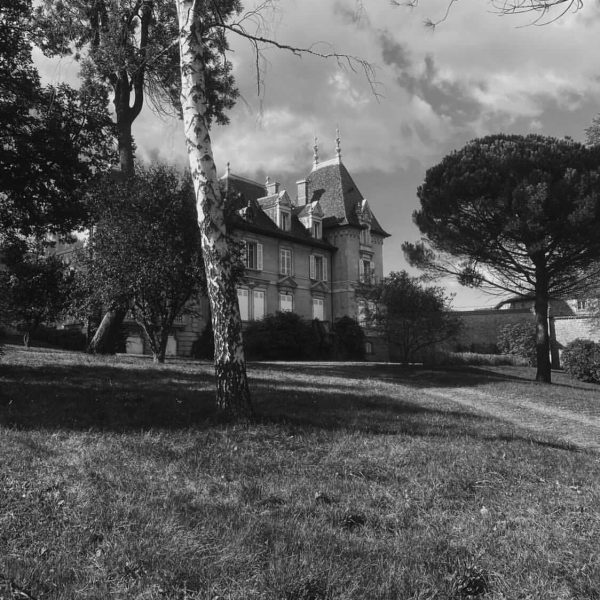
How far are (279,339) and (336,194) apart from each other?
55.0 feet

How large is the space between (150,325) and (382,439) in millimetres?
12580

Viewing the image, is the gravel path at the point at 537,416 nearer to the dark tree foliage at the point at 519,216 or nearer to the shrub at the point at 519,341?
the dark tree foliage at the point at 519,216

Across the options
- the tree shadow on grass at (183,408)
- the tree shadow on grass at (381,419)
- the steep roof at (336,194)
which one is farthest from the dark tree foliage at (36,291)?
the steep roof at (336,194)

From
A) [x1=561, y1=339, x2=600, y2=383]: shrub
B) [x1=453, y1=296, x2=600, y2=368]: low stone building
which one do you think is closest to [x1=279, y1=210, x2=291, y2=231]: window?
[x1=453, y1=296, x2=600, y2=368]: low stone building

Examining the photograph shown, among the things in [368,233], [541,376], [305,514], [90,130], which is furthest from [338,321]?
[305,514]

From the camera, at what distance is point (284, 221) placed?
38844 millimetres

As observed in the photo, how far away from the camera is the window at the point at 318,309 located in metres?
40.2

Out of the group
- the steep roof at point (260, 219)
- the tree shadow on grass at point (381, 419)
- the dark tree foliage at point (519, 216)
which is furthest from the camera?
the steep roof at point (260, 219)

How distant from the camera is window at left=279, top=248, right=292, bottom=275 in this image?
3822cm

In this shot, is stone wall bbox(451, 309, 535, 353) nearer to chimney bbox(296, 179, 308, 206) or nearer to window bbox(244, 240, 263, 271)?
chimney bbox(296, 179, 308, 206)

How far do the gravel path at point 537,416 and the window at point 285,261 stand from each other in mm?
23945

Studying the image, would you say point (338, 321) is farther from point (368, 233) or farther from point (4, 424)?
point (4, 424)

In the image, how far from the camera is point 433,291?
23.1 metres

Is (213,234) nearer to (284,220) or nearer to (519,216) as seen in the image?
(519,216)
